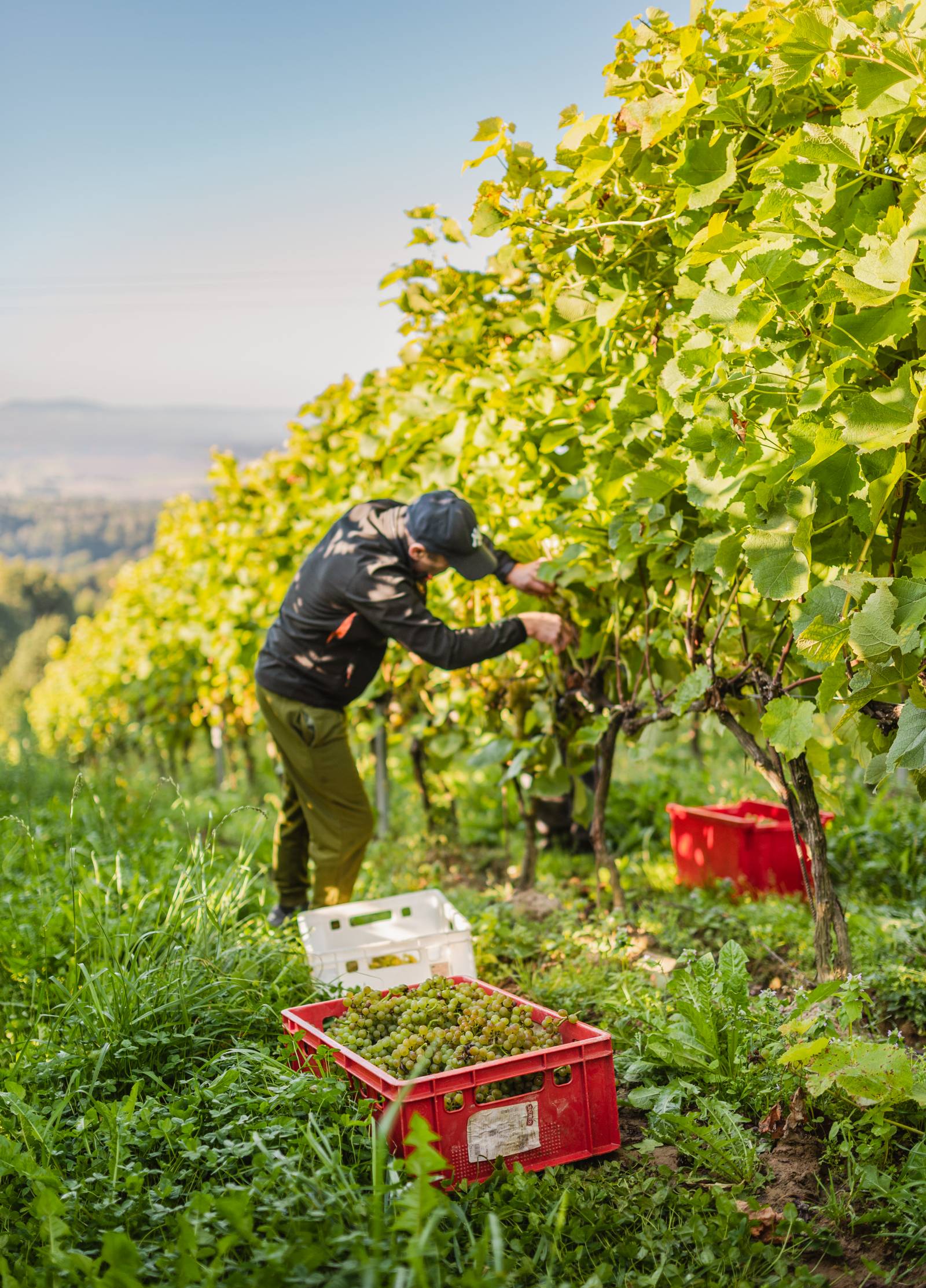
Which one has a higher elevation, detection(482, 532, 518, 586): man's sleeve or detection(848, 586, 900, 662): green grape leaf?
detection(482, 532, 518, 586): man's sleeve

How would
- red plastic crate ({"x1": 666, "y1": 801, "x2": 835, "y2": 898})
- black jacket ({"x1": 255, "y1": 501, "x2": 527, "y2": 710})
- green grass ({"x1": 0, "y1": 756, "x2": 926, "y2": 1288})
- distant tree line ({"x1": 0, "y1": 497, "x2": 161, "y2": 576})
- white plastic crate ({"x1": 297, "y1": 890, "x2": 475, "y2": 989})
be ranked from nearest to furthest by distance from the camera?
green grass ({"x1": 0, "y1": 756, "x2": 926, "y2": 1288}), white plastic crate ({"x1": 297, "y1": 890, "x2": 475, "y2": 989}), black jacket ({"x1": 255, "y1": 501, "x2": 527, "y2": 710}), red plastic crate ({"x1": 666, "y1": 801, "x2": 835, "y2": 898}), distant tree line ({"x1": 0, "y1": 497, "x2": 161, "y2": 576})

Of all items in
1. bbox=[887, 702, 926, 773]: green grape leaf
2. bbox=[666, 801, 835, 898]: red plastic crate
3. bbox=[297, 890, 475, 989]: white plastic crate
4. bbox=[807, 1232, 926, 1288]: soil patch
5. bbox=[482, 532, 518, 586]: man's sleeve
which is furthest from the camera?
bbox=[666, 801, 835, 898]: red plastic crate

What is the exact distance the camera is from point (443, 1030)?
2342mm

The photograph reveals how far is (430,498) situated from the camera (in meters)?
3.68

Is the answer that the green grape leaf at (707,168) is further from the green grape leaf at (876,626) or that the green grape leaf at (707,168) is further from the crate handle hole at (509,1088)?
the crate handle hole at (509,1088)

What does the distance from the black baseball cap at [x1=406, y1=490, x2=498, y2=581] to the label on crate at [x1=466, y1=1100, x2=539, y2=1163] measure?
6.44 feet

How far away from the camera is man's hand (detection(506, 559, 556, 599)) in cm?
378

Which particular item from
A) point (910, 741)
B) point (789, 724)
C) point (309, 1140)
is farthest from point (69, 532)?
point (910, 741)

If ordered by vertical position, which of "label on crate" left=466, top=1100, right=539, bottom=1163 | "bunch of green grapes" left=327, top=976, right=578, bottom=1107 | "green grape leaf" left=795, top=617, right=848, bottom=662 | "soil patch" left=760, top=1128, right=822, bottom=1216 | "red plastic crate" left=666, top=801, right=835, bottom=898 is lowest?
"red plastic crate" left=666, top=801, right=835, bottom=898

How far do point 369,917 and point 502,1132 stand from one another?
174 cm

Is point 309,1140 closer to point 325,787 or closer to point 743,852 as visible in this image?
point 325,787

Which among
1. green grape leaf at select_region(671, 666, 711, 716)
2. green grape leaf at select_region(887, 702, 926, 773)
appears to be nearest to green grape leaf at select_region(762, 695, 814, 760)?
green grape leaf at select_region(671, 666, 711, 716)

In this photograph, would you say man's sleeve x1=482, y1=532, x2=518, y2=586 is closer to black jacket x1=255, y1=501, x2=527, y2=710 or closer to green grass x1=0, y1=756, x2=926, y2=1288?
black jacket x1=255, y1=501, x2=527, y2=710

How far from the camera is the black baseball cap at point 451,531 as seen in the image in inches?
141
